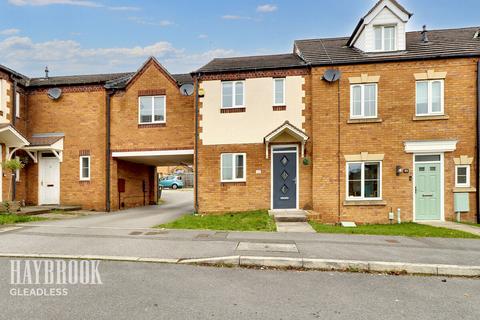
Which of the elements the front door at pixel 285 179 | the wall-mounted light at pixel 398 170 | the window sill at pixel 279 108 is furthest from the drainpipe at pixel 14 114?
the wall-mounted light at pixel 398 170

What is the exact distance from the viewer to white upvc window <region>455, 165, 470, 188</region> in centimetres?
1252

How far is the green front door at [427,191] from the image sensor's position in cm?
1265

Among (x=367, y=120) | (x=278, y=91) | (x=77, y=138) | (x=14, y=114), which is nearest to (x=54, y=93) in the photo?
(x=14, y=114)

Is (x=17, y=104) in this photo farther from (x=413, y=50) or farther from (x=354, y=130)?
(x=413, y=50)

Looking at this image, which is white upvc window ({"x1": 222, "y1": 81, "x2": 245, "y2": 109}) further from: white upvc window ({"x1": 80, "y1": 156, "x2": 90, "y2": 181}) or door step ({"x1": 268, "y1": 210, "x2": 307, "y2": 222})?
Answer: white upvc window ({"x1": 80, "y1": 156, "x2": 90, "y2": 181})

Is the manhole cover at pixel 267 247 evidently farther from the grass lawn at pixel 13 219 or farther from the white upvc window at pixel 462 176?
the white upvc window at pixel 462 176

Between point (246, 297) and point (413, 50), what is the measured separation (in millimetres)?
13187

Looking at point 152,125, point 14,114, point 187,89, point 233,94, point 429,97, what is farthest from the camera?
point 152,125

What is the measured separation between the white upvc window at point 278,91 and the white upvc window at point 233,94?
1.40m

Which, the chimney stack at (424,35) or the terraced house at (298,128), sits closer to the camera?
the terraced house at (298,128)

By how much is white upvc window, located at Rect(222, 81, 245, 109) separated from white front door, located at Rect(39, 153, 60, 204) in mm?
9181

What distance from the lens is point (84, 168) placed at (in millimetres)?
15938

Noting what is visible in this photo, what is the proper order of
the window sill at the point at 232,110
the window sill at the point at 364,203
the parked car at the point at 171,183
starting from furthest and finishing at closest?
the parked car at the point at 171,183, the window sill at the point at 232,110, the window sill at the point at 364,203

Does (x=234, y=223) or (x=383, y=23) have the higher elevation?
(x=383, y=23)
